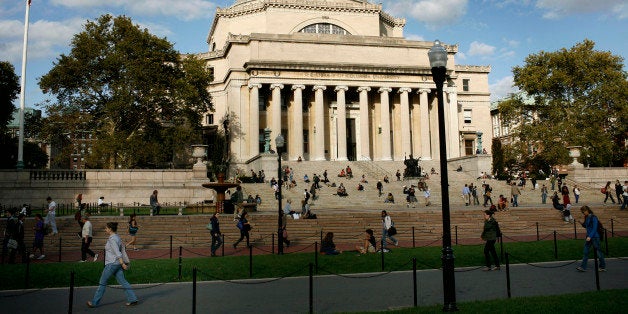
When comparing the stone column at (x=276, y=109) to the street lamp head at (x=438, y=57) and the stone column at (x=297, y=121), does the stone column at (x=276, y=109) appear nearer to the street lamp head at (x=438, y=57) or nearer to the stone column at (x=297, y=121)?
the stone column at (x=297, y=121)

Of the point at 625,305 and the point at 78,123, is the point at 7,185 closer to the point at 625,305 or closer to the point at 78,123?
the point at 78,123

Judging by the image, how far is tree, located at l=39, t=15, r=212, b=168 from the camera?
145 feet

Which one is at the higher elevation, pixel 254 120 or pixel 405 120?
pixel 405 120

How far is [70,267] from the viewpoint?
17.8 m

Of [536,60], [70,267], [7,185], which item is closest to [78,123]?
[7,185]

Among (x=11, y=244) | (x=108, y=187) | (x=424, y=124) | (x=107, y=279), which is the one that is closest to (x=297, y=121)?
(x=424, y=124)

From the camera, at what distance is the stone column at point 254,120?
57.0 metres

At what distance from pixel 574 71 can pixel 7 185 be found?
183ft

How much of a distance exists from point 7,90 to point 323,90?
1277 inches

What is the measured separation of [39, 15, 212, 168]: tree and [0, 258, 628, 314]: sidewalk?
32.2 m

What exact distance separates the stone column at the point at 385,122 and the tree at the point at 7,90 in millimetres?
38856

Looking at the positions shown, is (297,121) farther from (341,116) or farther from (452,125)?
(452,125)

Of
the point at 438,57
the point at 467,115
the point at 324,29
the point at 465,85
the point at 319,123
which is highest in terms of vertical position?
the point at 324,29

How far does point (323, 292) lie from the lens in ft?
43.2
